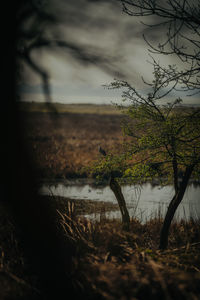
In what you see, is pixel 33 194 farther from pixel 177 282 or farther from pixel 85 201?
pixel 85 201

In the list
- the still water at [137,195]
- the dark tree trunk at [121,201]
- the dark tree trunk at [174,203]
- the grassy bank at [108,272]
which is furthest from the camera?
the still water at [137,195]

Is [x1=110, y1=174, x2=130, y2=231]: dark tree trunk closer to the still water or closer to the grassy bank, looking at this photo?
the grassy bank

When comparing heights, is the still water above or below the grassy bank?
below

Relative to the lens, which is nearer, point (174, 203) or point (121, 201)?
point (174, 203)

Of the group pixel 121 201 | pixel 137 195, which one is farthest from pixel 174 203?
pixel 137 195

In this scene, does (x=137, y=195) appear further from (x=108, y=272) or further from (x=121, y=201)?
(x=108, y=272)

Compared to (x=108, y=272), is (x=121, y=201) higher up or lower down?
higher up

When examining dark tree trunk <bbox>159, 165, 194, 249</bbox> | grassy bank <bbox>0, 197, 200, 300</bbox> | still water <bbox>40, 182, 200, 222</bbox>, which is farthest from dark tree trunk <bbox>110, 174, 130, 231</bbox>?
still water <bbox>40, 182, 200, 222</bbox>

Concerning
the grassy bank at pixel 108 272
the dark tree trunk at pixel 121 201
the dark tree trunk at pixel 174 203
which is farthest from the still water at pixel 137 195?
the grassy bank at pixel 108 272

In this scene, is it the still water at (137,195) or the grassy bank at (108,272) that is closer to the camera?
the grassy bank at (108,272)

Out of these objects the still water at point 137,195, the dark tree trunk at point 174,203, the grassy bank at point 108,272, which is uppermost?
the dark tree trunk at point 174,203

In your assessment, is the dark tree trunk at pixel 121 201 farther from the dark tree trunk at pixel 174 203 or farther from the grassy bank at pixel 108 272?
the dark tree trunk at pixel 174 203

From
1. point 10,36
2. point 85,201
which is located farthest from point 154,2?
point 85,201

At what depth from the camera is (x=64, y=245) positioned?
13.7 ft
